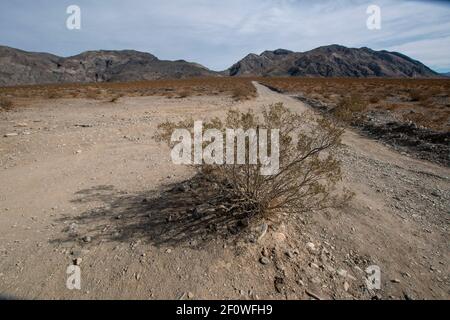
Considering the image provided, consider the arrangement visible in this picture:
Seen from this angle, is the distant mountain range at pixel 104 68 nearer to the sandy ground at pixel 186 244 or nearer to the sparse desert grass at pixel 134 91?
the sparse desert grass at pixel 134 91

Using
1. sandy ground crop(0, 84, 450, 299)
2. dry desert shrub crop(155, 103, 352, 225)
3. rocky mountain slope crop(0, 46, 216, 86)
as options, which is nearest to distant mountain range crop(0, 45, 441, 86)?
rocky mountain slope crop(0, 46, 216, 86)

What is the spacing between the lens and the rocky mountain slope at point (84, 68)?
124750mm

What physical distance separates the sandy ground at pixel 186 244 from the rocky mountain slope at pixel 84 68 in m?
142

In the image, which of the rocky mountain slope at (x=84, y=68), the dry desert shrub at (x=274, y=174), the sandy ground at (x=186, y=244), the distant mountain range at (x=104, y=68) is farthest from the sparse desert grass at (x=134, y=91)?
the distant mountain range at (x=104, y=68)

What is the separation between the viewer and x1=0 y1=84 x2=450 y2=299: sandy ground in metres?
3.07

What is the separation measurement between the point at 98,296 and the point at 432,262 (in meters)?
3.89

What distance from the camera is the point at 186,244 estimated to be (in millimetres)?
3562

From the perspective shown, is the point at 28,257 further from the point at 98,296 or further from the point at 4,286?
the point at 98,296

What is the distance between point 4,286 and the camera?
10.0 ft

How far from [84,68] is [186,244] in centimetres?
18135

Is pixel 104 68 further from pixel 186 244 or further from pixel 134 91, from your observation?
pixel 186 244

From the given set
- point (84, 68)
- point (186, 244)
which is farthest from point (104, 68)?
point (186, 244)
